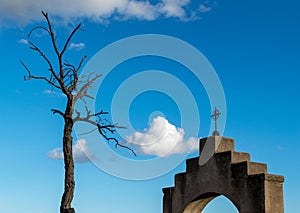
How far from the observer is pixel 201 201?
66.1 feet

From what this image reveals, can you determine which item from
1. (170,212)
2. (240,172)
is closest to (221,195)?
(240,172)

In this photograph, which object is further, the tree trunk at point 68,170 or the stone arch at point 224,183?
the stone arch at point 224,183

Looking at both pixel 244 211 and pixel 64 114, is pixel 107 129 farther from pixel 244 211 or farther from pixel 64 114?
pixel 244 211

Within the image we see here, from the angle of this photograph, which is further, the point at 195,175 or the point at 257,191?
the point at 195,175

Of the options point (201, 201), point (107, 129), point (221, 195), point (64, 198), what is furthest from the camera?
point (201, 201)

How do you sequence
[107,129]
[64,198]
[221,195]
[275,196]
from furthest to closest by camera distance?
[221,195]
[275,196]
[107,129]
[64,198]

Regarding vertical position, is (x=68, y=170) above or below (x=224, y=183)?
below

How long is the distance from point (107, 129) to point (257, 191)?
658 cm

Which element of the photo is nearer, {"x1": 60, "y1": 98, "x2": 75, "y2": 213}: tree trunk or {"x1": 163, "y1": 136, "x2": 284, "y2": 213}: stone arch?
{"x1": 60, "y1": 98, "x2": 75, "y2": 213}: tree trunk

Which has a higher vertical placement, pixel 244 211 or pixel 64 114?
pixel 64 114

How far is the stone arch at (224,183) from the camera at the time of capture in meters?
17.0

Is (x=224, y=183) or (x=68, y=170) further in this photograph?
(x=224, y=183)

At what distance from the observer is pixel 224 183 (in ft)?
60.7

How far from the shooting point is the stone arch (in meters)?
17.0
